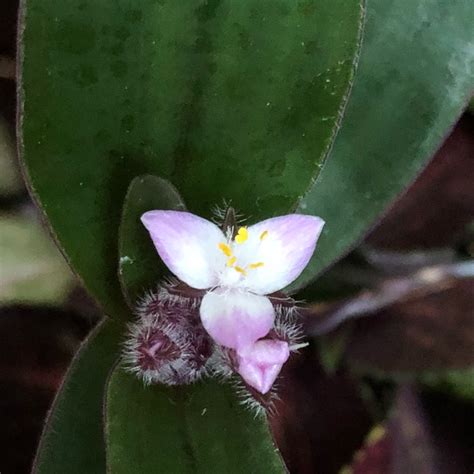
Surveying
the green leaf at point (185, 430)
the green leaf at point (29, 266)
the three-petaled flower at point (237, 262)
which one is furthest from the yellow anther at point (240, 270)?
the green leaf at point (29, 266)

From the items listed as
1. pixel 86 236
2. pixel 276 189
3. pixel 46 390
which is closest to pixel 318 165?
pixel 276 189

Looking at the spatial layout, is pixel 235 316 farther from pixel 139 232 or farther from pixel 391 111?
pixel 391 111

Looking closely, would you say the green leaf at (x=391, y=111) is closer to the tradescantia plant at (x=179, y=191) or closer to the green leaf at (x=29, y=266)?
the tradescantia plant at (x=179, y=191)

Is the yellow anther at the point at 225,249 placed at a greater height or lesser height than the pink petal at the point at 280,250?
greater

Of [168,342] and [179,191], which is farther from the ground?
[179,191]

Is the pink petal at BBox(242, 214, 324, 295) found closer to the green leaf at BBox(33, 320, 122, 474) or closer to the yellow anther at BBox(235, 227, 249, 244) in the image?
the yellow anther at BBox(235, 227, 249, 244)

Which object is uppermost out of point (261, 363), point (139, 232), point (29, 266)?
point (29, 266)

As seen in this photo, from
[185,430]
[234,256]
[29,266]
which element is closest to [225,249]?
[234,256]
